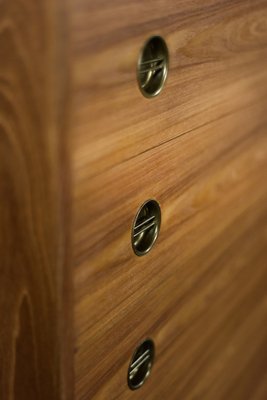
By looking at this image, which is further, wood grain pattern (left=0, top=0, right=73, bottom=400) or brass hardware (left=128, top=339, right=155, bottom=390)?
brass hardware (left=128, top=339, right=155, bottom=390)

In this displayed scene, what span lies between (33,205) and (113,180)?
69mm

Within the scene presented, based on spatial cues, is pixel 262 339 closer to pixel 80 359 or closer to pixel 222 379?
pixel 222 379

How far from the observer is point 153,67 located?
45cm

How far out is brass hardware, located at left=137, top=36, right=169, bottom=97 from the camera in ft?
1.42

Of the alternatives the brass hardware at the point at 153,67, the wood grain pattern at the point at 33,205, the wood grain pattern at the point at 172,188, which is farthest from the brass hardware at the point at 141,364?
the brass hardware at the point at 153,67

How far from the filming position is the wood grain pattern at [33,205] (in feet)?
1.13

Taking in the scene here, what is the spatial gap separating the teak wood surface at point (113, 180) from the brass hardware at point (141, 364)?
0.04ft

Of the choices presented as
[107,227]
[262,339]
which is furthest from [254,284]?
[107,227]

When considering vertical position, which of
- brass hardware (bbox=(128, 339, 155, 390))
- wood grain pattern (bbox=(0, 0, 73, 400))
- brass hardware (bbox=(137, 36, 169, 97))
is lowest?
brass hardware (bbox=(128, 339, 155, 390))

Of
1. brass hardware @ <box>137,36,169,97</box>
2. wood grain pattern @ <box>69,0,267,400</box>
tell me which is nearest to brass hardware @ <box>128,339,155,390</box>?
wood grain pattern @ <box>69,0,267,400</box>

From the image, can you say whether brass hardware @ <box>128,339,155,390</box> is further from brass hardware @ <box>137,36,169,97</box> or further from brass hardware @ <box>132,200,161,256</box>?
brass hardware @ <box>137,36,169,97</box>

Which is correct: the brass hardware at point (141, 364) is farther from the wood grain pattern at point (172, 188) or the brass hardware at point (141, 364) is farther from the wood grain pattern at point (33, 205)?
the wood grain pattern at point (33, 205)

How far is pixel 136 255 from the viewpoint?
0.49 metres

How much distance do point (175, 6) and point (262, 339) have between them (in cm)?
62
